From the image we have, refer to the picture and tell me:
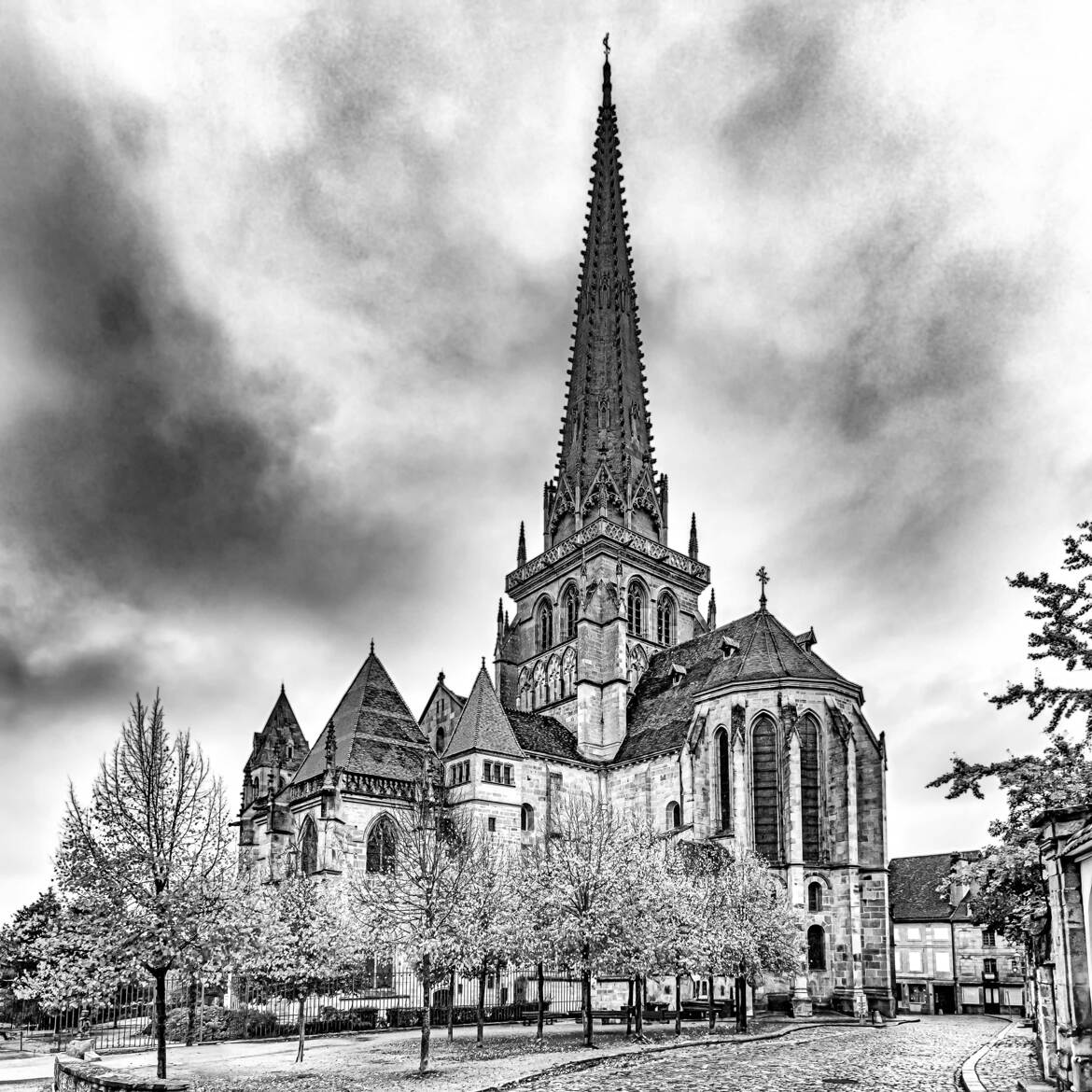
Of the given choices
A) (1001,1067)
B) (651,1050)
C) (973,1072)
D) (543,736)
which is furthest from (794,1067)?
(543,736)

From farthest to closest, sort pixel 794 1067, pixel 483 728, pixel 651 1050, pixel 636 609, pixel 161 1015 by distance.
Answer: pixel 636 609
pixel 483 728
pixel 651 1050
pixel 794 1067
pixel 161 1015

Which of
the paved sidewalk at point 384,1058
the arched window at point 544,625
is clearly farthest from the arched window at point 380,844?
the arched window at point 544,625

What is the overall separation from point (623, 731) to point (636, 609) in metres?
10.1

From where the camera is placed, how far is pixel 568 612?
6669 centimetres

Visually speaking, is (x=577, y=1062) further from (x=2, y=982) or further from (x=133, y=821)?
(x=2, y=982)

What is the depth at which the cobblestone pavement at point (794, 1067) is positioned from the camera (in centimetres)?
2045

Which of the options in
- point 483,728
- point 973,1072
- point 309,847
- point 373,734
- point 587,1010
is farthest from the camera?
point 483,728

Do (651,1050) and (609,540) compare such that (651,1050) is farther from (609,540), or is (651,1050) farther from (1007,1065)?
(609,540)

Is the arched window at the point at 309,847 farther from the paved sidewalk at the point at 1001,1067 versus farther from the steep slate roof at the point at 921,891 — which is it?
the steep slate roof at the point at 921,891

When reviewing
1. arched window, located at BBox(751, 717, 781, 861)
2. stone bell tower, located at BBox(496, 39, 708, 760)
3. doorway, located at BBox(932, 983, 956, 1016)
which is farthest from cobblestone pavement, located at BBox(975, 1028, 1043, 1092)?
doorway, located at BBox(932, 983, 956, 1016)

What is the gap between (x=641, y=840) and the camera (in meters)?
43.2

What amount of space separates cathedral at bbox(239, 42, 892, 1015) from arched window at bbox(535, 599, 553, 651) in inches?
5.5

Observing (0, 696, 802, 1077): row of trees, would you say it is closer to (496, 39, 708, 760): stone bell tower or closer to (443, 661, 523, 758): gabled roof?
(443, 661, 523, 758): gabled roof

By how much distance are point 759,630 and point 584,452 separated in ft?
73.4
